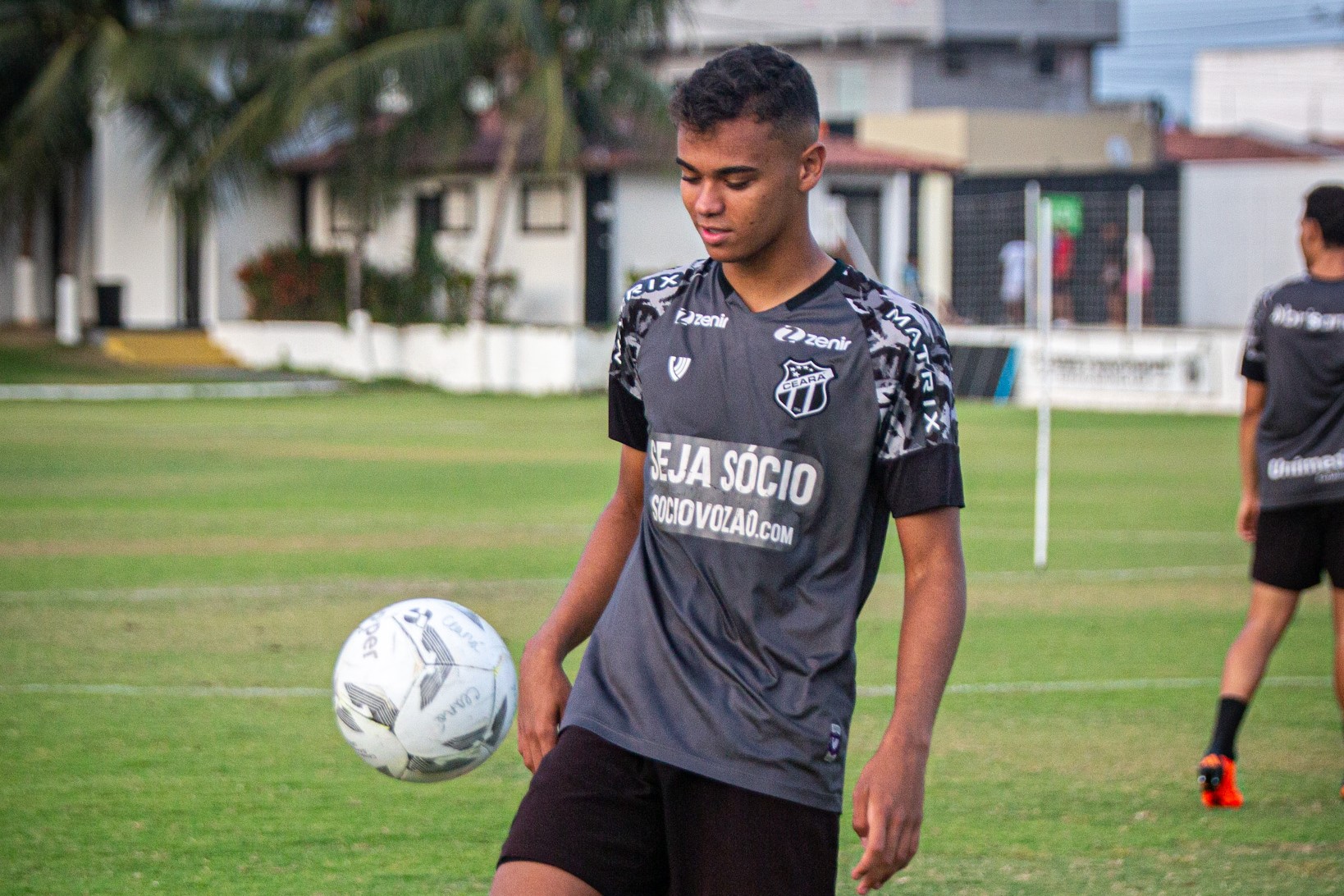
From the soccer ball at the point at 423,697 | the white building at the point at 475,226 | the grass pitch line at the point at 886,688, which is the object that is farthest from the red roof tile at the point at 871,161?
the soccer ball at the point at 423,697

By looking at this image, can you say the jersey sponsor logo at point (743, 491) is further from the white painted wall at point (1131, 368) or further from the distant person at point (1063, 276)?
the distant person at point (1063, 276)

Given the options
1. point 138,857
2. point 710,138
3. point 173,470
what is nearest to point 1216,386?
point 173,470

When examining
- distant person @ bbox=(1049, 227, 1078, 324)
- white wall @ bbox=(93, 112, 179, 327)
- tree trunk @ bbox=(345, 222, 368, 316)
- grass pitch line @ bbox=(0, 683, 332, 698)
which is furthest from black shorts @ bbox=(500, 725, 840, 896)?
white wall @ bbox=(93, 112, 179, 327)

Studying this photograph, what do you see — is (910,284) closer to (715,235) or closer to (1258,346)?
(1258,346)

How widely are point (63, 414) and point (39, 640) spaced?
702 inches

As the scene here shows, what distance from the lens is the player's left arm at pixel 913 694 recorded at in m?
2.97

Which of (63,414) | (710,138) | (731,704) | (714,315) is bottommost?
(63,414)

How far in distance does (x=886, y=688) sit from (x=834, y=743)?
5427mm

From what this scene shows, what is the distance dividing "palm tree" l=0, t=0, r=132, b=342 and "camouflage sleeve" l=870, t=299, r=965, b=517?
3670cm

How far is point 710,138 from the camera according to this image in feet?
10.5

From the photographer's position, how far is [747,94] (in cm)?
319

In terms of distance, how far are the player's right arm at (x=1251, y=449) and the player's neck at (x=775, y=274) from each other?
389 centimetres

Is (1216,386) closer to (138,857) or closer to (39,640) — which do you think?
(39,640)

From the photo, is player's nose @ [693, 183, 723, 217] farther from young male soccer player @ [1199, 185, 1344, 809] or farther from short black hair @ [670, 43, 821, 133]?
young male soccer player @ [1199, 185, 1344, 809]
